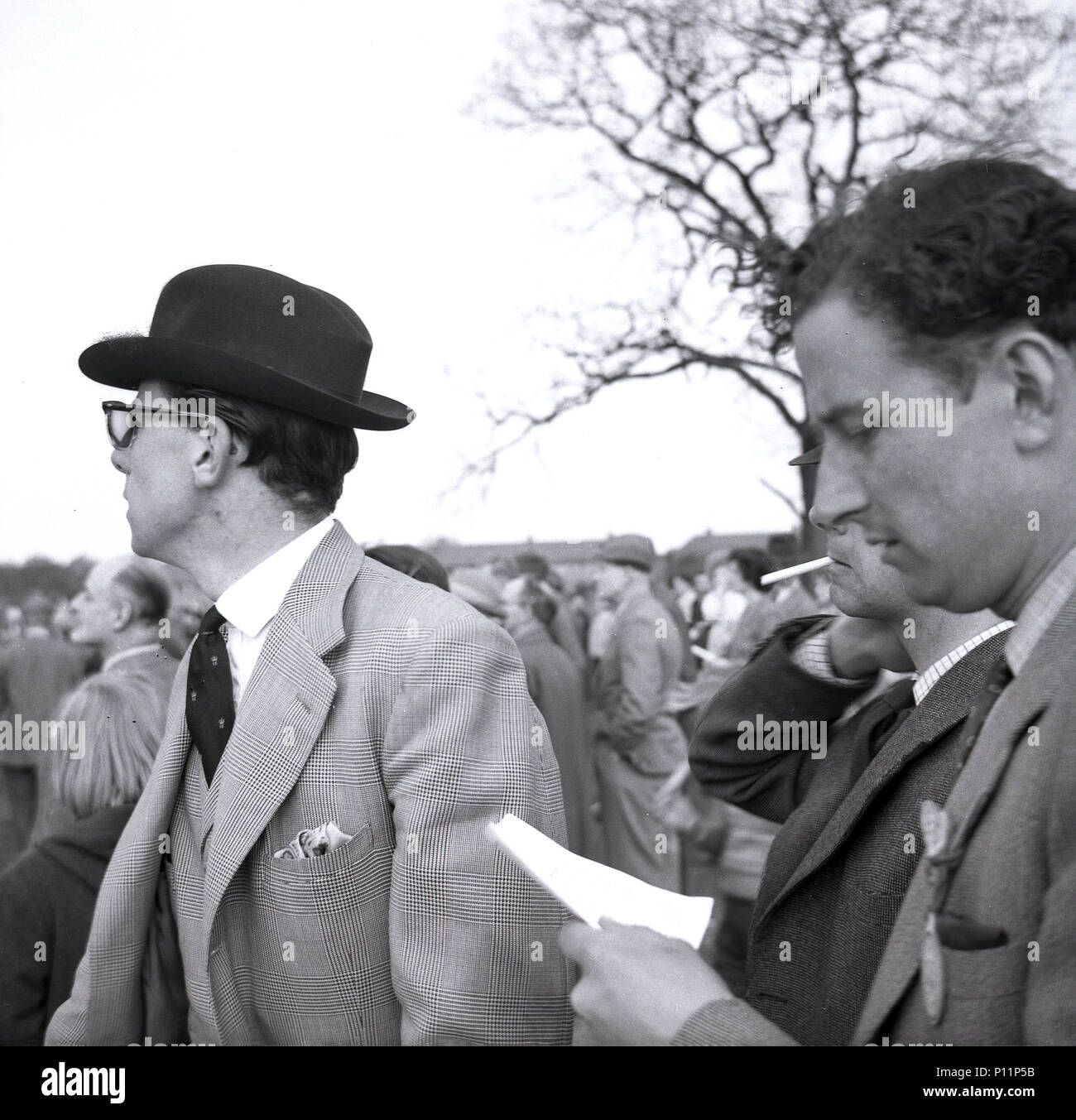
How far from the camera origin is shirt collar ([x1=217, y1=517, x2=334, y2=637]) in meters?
1.63

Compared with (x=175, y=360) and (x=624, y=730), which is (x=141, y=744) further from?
(x=624, y=730)

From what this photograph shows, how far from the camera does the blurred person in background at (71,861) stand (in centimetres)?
196

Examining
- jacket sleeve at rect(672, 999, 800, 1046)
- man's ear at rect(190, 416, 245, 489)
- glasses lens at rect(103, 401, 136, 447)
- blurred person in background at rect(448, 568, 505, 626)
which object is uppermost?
glasses lens at rect(103, 401, 136, 447)

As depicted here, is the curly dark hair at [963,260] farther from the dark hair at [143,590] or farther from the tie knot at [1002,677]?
the dark hair at [143,590]

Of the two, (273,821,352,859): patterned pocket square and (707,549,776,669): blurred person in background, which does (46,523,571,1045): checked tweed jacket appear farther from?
(707,549,776,669): blurred person in background

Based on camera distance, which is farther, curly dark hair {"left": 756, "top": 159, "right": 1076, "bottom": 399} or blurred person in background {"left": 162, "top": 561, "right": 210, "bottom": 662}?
blurred person in background {"left": 162, "top": 561, "right": 210, "bottom": 662}

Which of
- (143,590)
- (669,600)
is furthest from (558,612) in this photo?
(143,590)

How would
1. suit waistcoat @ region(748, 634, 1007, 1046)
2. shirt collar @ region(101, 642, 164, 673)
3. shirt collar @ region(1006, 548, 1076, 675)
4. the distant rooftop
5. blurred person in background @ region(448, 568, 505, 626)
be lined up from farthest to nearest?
blurred person in background @ region(448, 568, 505, 626), the distant rooftop, shirt collar @ region(101, 642, 164, 673), suit waistcoat @ region(748, 634, 1007, 1046), shirt collar @ region(1006, 548, 1076, 675)

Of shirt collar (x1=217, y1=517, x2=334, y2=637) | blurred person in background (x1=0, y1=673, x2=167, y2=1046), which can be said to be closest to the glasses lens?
shirt collar (x1=217, y1=517, x2=334, y2=637)

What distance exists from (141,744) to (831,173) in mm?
2044

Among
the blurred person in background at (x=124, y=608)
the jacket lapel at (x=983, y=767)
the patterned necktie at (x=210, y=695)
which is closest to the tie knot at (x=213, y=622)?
the patterned necktie at (x=210, y=695)

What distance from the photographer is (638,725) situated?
380 centimetres

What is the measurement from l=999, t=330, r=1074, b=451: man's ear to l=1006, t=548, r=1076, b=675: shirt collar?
0.35 feet

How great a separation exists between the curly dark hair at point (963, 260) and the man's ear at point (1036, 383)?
22mm
